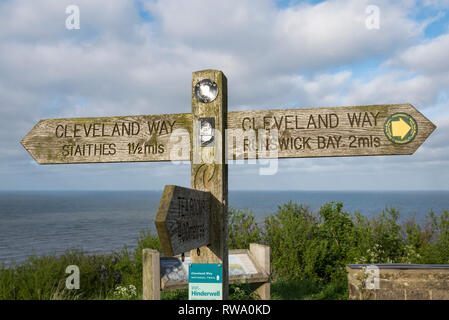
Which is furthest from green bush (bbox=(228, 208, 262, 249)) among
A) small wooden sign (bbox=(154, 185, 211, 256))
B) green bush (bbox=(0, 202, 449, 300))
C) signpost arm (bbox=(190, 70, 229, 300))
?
small wooden sign (bbox=(154, 185, 211, 256))

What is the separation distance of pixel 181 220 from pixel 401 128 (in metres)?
1.75

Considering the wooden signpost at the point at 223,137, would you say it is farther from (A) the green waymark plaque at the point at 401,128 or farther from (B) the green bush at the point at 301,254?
(B) the green bush at the point at 301,254

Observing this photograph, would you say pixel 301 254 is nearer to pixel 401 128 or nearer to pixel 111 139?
pixel 401 128

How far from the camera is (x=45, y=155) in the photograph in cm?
304

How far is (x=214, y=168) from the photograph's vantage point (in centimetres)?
263

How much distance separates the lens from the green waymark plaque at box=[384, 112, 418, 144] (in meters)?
2.56

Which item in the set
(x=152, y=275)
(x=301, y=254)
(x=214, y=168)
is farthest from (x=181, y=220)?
(x=301, y=254)

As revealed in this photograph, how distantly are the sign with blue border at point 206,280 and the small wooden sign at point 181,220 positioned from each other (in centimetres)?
26

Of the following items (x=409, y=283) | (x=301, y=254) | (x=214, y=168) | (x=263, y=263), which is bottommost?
(x=301, y=254)

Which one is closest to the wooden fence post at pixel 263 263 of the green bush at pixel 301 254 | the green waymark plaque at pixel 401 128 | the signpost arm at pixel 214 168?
the green bush at pixel 301 254

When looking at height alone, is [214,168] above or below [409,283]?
above
